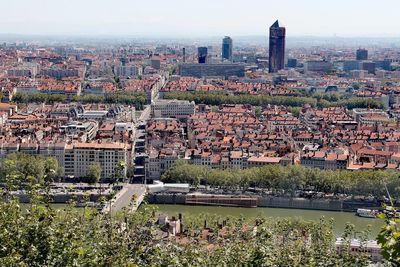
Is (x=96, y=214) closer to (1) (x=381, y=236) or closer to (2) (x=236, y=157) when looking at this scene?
(1) (x=381, y=236)

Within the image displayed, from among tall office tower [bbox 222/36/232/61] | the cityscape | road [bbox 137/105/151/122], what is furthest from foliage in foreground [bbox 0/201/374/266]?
tall office tower [bbox 222/36/232/61]

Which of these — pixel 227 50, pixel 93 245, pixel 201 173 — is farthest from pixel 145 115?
pixel 227 50

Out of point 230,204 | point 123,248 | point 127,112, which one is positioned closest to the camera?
point 123,248

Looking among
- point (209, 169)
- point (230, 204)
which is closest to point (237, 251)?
point (230, 204)

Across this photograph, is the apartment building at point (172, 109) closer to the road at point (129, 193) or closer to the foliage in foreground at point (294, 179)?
the foliage in foreground at point (294, 179)

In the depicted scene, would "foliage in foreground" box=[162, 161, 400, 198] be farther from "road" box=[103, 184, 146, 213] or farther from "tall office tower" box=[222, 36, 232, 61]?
"tall office tower" box=[222, 36, 232, 61]

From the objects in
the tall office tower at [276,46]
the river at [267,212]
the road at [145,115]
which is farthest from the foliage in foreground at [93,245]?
the tall office tower at [276,46]
